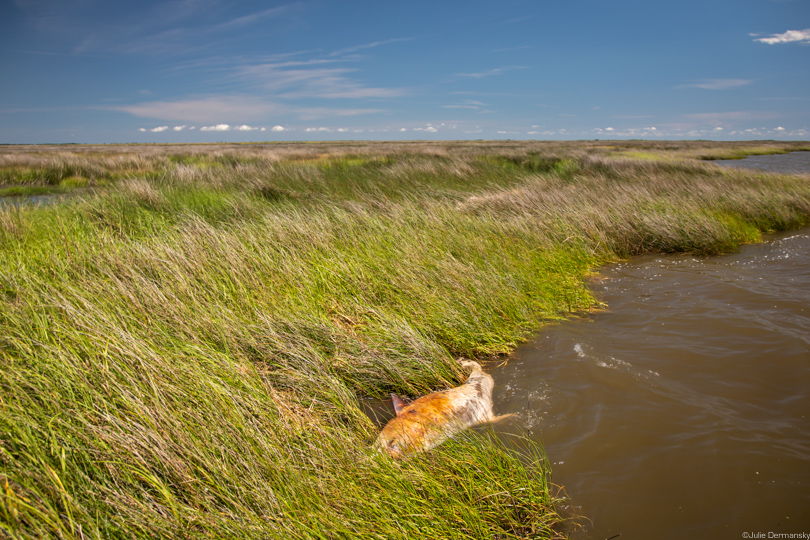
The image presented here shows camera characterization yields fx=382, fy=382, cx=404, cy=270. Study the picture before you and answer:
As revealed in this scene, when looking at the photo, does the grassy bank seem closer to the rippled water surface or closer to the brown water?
the brown water

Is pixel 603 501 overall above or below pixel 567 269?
below

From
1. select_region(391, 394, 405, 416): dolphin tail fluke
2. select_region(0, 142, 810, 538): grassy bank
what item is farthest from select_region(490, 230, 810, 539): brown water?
select_region(391, 394, 405, 416): dolphin tail fluke

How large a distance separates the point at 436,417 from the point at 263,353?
1411 millimetres

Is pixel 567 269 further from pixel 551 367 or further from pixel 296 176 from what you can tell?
pixel 296 176

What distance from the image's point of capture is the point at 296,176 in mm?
10852

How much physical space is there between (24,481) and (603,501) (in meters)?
2.75

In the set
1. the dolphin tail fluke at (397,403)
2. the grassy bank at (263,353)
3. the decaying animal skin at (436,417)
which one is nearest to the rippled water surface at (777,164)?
the grassy bank at (263,353)

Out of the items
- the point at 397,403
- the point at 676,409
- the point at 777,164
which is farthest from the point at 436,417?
the point at 777,164

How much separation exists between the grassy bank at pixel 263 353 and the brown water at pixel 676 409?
1.28ft

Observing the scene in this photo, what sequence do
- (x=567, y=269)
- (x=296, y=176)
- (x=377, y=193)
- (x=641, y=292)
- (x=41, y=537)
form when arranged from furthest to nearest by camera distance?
(x=296, y=176) < (x=377, y=193) < (x=567, y=269) < (x=641, y=292) < (x=41, y=537)

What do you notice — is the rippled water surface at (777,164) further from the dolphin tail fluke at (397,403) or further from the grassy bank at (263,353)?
the dolphin tail fluke at (397,403)

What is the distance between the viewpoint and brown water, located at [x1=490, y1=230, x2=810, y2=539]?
2135 mm

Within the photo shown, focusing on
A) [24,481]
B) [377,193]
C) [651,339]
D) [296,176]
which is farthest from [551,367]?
[296,176]

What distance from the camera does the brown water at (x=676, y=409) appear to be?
213 cm
